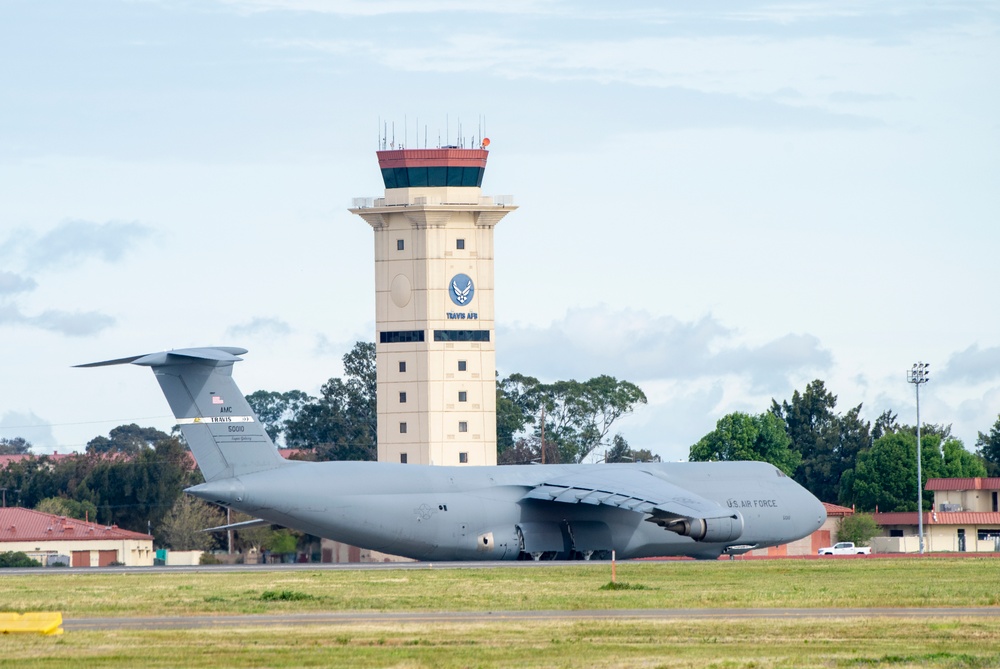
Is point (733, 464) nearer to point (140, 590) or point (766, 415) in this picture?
point (140, 590)

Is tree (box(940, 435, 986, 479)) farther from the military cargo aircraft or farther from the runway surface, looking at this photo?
Answer: the runway surface

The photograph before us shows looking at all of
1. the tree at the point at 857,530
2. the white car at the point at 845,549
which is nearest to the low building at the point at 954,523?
the tree at the point at 857,530

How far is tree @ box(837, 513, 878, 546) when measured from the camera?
77.1 m

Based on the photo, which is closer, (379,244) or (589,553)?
(589,553)

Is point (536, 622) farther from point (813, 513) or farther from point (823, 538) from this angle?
point (823, 538)

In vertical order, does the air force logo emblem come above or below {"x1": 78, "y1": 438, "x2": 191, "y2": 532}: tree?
above

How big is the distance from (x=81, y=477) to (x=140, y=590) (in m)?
58.3

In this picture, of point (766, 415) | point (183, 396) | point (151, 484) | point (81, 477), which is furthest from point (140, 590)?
point (766, 415)

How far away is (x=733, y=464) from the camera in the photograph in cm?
5712

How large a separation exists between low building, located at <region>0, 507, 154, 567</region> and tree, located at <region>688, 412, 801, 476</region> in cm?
4127

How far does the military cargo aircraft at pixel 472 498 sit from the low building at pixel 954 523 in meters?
21.6

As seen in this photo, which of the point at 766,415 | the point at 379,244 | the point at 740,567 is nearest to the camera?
the point at 740,567

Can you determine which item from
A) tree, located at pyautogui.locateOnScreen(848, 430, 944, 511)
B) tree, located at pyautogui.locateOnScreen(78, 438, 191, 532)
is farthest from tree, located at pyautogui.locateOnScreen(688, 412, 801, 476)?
tree, located at pyautogui.locateOnScreen(78, 438, 191, 532)

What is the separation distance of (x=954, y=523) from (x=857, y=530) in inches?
220
